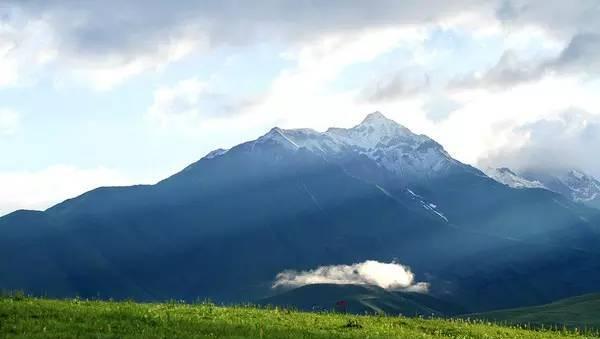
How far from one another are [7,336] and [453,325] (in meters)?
27.0

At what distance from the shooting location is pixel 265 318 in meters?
36.5

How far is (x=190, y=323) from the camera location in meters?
30.7

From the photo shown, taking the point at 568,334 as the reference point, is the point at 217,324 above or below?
above

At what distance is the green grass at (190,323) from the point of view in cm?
2677

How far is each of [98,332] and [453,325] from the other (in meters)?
23.9

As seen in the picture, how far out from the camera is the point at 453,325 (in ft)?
141

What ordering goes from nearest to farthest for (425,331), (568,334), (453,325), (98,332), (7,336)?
(7,336)
(98,332)
(425,331)
(453,325)
(568,334)

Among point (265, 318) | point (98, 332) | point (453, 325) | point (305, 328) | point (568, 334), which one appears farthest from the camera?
point (568, 334)

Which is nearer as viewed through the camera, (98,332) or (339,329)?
(98,332)

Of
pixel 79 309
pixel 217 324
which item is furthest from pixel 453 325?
pixel 79 309

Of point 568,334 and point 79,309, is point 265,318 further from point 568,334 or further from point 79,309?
point 568,334

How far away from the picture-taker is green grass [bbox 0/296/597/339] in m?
26.8

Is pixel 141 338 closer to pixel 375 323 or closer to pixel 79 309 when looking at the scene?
pixel 79 309

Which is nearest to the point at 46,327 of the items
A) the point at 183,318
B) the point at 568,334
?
the point at 183,318
